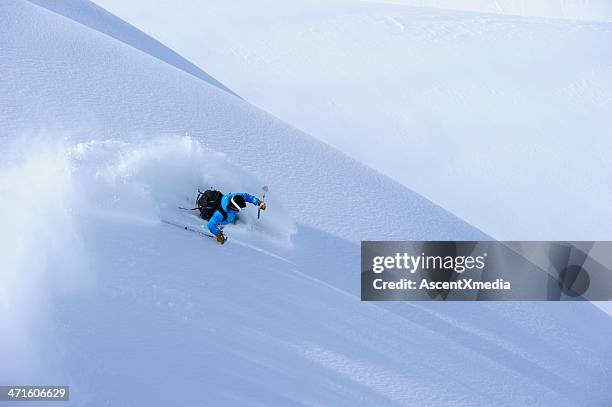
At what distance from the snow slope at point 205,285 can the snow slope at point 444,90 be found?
535cm

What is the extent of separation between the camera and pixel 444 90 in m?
22.7

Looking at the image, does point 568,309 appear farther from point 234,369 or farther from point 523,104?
point 523,104

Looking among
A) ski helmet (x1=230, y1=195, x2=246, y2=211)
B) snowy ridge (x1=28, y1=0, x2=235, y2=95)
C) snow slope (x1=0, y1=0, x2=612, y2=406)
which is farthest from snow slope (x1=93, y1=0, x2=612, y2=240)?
ski helmet (x1=230, y1=195, x2=246, y2=211)

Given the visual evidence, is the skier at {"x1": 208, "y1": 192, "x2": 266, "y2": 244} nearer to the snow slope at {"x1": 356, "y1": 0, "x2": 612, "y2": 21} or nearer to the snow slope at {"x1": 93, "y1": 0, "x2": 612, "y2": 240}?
the snow slope at {"x1": 93, "y1": 0, "x2": 612, "y2": 240}

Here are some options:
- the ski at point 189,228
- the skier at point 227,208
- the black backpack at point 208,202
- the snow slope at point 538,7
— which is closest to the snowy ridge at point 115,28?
the black backpack at point 208,202

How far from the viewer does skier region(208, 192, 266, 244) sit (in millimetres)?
9109

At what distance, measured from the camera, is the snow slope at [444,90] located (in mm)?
17625

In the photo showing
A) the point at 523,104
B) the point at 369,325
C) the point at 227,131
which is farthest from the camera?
the point at 523,104

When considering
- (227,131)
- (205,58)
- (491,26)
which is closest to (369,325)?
(227,131)

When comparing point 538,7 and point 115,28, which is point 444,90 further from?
point 538,7

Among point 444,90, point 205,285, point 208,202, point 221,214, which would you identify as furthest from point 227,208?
point 444,90

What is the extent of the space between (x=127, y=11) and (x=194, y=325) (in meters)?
23.7

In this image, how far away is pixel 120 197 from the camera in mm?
9445

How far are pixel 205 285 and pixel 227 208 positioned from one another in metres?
1.14
